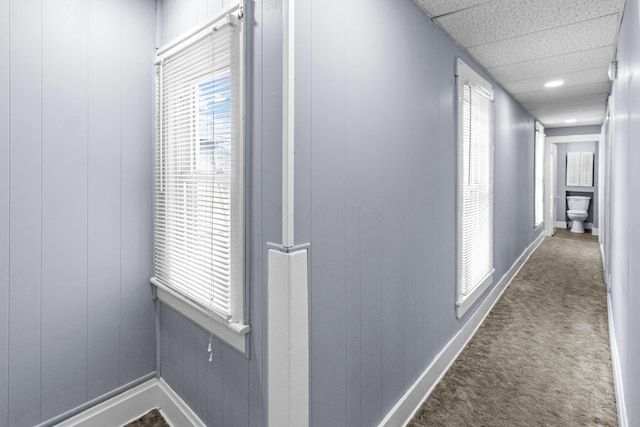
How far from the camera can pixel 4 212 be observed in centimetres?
153

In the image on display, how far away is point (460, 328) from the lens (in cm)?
284

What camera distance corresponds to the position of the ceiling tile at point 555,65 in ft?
9.63

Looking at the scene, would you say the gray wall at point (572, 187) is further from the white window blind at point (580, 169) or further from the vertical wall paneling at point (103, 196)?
the vertical wall paneling at point (103, 196)

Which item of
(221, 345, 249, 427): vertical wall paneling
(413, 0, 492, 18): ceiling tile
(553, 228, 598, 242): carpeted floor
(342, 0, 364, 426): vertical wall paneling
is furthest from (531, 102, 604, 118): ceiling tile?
(221, 345, 249, 427): vertical wall paneling

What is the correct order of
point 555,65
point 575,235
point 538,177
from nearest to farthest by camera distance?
point 555,65 → point 538,177 → point 575,235

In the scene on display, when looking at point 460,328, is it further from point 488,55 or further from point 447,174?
point 488,55

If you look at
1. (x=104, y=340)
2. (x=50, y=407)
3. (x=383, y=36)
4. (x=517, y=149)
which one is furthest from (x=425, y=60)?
(x=517, y=149)

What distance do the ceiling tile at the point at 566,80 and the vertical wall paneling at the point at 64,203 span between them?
3984 mm

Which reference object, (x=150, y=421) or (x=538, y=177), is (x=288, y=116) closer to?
(x=150, y=421)

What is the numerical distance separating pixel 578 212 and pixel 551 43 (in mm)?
7301

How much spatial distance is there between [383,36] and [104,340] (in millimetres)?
2184

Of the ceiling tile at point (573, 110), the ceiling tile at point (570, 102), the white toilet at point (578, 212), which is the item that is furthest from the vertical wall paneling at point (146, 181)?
the white toilet at point (578, 212)

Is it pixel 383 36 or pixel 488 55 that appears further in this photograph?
pixel 488 55

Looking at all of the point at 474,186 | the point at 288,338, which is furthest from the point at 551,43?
the point at 288,338
